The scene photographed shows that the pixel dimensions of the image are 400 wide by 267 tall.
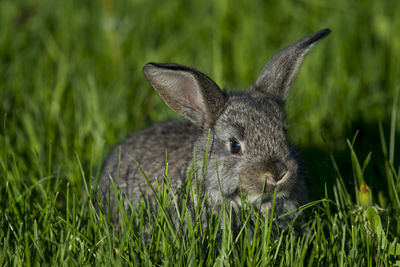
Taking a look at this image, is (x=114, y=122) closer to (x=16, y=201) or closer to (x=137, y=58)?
(x=137, y=58)

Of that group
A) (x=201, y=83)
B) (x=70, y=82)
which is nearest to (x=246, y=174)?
(x=201, y=83)

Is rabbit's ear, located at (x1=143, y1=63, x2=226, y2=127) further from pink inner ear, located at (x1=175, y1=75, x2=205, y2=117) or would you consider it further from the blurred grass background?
the blurred grass background

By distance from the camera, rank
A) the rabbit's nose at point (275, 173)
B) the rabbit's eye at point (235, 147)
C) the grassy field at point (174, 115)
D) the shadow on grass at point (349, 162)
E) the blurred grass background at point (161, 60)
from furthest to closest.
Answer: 1. the blurred grass background at point (161, 60)
2. the shadow on grass at point (349, 162)
3. the rabbit's eye at point (235, 147)
4. the rabbit's nose at point (275, 173)
5. the grassy field at point (174, 115)

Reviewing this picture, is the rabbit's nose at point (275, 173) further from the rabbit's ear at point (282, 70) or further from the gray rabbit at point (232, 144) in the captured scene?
the rabbit's ear at point (282, 70)

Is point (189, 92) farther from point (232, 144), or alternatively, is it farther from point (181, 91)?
point (232, 144)

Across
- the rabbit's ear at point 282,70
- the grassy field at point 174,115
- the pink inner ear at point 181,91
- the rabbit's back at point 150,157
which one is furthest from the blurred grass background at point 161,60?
the pink inner ear at point 181,91

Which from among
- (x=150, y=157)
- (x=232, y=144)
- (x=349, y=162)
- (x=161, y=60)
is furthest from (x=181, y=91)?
(x=161, y=60)

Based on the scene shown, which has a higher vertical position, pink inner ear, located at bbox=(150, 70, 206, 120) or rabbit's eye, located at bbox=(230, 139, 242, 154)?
pink inner ear, located at bbox=(150, 70, 206, 120)

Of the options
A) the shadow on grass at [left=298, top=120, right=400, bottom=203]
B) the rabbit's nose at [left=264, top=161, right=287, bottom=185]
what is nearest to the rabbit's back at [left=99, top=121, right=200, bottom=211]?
the rabbit's nose at [left=264, top=161, right=287, bottom=185]
